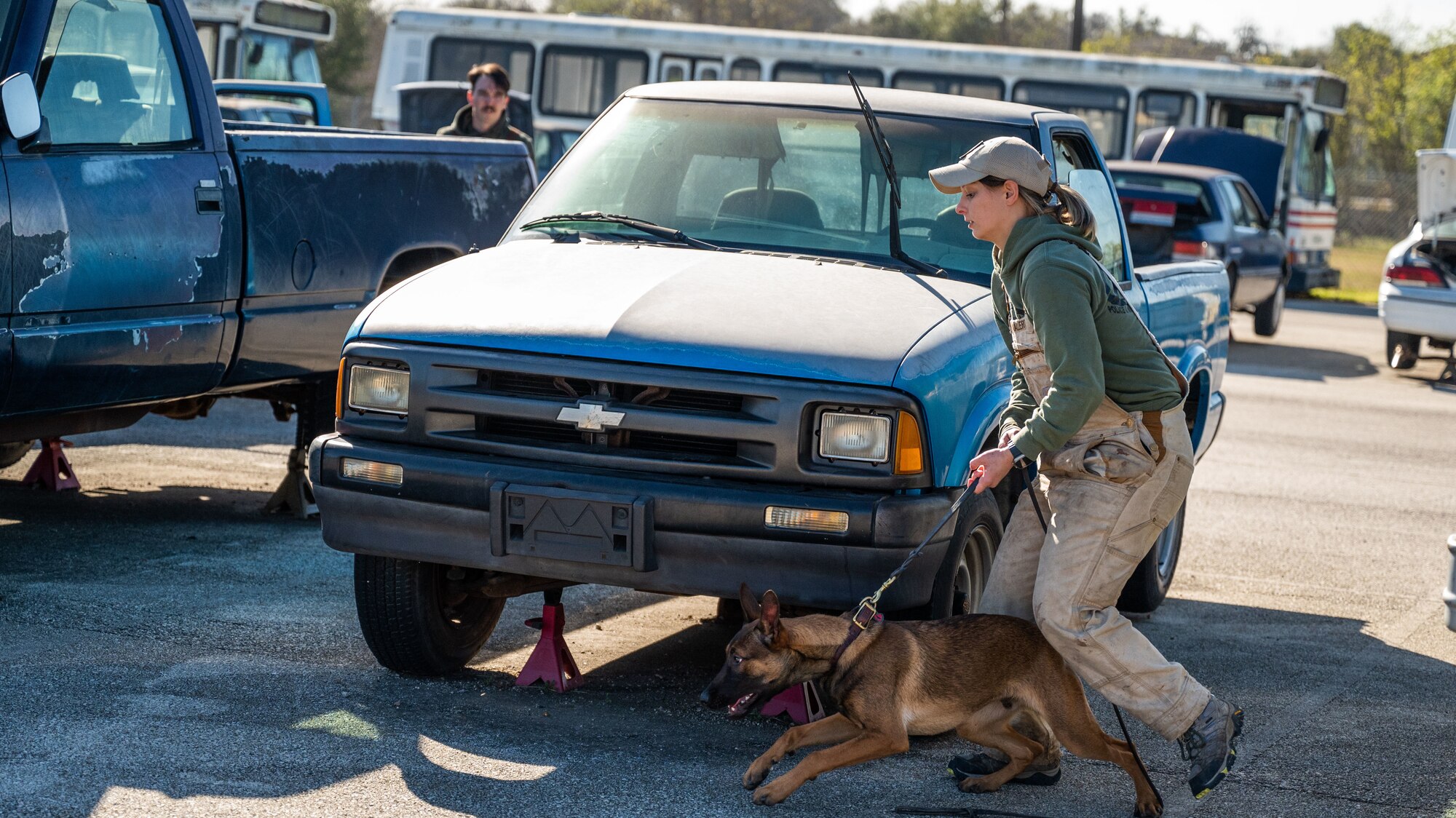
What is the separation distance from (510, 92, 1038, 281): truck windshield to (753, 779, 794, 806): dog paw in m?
1.99

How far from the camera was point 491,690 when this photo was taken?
5227 mm

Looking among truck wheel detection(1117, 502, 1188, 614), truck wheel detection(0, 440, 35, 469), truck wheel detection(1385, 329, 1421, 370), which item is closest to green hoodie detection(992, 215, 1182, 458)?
truck wheel detection(1117, 502, 1188, 614)

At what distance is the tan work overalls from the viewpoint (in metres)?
4.32

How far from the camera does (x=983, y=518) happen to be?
5012 mm

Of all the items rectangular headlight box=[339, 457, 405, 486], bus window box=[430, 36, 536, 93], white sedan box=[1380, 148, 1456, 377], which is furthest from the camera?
bus window box=[430, 36, 536, 93]

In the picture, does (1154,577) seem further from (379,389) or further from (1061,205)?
(379,389)

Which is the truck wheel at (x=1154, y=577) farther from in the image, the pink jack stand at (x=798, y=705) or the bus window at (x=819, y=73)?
the bus window at (x=819, y=73)

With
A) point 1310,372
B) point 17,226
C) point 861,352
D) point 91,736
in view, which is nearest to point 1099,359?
point 861,352

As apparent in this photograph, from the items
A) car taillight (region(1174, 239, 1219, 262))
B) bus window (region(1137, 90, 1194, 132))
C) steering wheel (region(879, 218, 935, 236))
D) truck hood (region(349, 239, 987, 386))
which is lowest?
car taillight (region(1174, 239, 1219, 262))

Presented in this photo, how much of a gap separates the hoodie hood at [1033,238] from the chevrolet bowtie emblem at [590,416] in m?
1.13

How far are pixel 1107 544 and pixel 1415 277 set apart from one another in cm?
1312

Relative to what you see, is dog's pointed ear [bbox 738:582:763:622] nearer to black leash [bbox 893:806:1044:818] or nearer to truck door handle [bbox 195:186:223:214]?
black leash [bbox 893:806:1044:818]

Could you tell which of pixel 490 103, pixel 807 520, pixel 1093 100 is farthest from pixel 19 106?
pixel 1093 100

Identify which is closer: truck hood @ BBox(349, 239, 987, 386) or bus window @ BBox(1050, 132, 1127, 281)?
truck hood @ BBox(349, 239, 987, 386)
